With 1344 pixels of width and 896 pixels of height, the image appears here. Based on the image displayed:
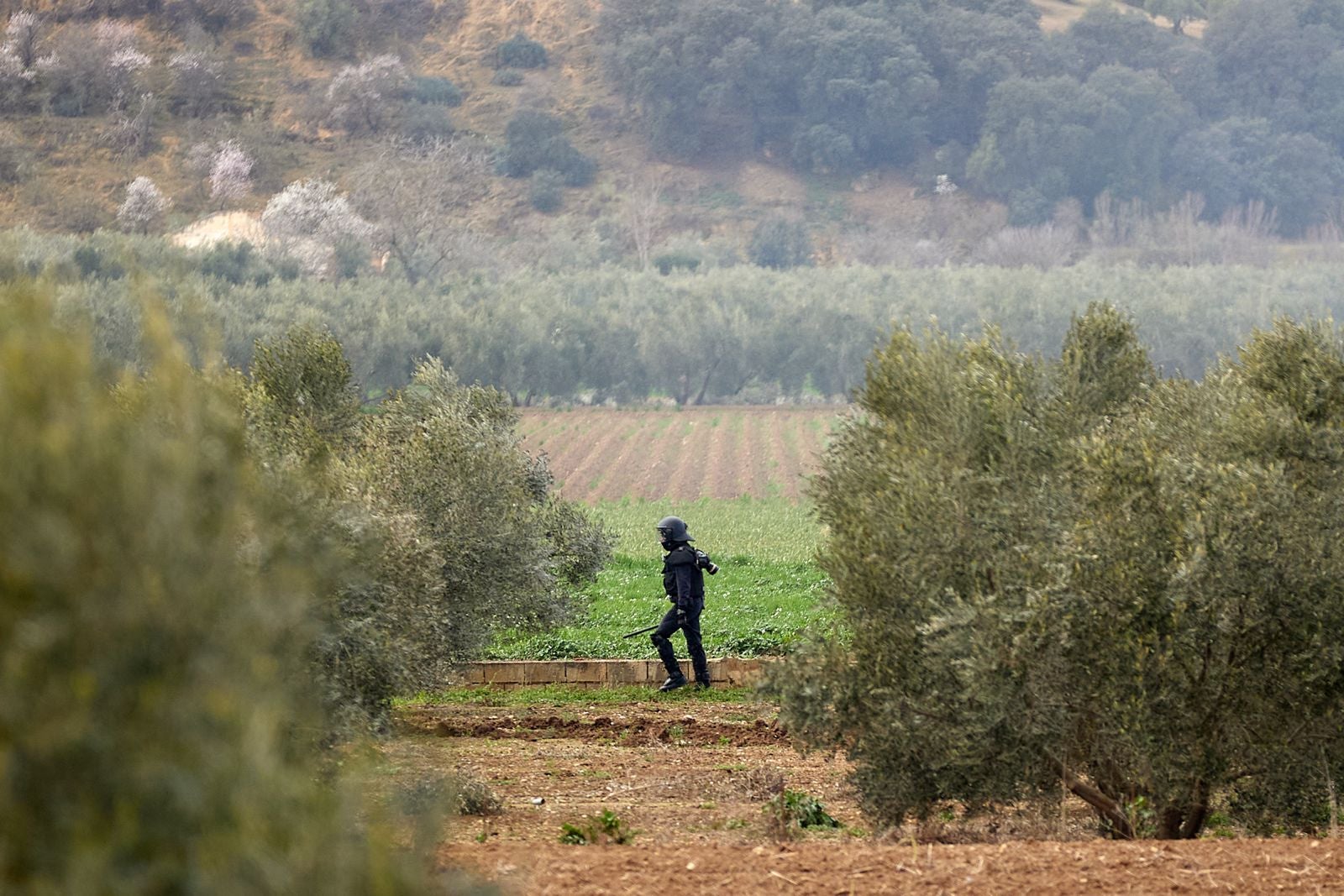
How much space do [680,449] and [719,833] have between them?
53.5m

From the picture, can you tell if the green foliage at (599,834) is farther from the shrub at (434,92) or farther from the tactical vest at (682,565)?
the shrub at (434,92)

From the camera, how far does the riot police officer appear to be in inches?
705

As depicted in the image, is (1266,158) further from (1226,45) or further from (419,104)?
(419,104)

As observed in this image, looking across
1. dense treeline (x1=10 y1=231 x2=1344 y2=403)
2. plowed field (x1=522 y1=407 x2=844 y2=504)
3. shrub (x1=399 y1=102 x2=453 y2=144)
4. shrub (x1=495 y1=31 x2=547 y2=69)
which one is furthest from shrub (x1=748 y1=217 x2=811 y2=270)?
plowed field (x1=522 y1=407 x2=844 y2=504)

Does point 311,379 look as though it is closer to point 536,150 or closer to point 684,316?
point 684,316

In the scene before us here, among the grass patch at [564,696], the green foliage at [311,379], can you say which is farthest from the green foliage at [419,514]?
the grass patch at [564,696]

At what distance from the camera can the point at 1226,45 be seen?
5733 inches

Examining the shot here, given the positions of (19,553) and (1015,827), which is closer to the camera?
(19,553)

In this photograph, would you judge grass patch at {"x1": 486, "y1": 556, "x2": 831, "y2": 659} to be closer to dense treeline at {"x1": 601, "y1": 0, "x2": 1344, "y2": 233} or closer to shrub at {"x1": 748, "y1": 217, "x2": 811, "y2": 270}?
shrub at {"x1": 748, "y1": 217, "x2": 811, "y2": 270}

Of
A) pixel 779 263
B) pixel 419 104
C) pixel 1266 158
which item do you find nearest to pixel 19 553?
pixel 779 263

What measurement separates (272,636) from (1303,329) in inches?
401

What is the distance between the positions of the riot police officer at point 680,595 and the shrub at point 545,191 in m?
107

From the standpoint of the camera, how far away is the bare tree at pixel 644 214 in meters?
119

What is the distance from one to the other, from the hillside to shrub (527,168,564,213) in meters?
0.82
